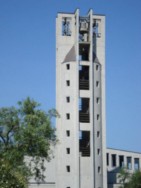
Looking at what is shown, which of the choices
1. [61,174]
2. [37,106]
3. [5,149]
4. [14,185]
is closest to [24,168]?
[5,149]

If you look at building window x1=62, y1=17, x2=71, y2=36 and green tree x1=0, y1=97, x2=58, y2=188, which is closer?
green tree x1=0, y1=97, x2=58, y2=188

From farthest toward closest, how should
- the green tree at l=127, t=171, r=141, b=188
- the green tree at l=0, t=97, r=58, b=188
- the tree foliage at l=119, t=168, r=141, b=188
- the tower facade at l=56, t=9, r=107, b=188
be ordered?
the tree foliage at l=119, t=168, r=141, b=188, the green tree at l=127, t=171, r=141, b=188, the tower facade at l=56, t=9, r=107, b=188, the green tree at l=0, t=97, r=58, b=188

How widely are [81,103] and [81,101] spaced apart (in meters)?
0.29

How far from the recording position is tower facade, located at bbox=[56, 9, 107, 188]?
7019cm

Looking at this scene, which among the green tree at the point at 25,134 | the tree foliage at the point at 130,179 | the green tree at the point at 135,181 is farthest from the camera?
the tree foliage at the point at 130,179

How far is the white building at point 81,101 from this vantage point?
7019cm

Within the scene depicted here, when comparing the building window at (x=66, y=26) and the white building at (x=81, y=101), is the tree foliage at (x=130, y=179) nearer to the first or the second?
the white building at (x=81, y=101)

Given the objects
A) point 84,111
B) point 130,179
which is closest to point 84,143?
point 84,111

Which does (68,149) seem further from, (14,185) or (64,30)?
(14,185)

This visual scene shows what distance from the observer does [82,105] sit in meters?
74.1

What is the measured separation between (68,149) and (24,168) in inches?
872

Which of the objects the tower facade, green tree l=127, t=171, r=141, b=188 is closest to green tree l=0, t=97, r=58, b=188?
the tower facade

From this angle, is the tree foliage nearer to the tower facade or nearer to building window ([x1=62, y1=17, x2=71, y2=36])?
the tower facade

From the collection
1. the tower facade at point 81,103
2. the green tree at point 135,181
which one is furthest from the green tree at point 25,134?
the green tree at point 135,181
